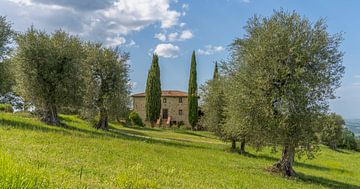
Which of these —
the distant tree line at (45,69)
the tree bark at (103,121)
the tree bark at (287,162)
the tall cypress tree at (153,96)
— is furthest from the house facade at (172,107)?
the tree bark at (287,162)

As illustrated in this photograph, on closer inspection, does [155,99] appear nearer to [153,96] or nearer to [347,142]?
[153,96]

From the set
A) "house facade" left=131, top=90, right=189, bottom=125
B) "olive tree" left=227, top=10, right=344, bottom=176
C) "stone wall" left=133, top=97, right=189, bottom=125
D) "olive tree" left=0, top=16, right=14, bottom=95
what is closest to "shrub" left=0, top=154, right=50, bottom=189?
"olive tree" left=227, top=10, right=344, bottom=176

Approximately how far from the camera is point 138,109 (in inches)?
3410

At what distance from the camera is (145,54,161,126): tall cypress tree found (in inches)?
2820

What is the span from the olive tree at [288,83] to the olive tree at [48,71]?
16004mm

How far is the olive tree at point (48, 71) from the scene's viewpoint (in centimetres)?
2934

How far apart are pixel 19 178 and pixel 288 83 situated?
1726 centimetres

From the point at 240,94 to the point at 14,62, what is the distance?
1906cm

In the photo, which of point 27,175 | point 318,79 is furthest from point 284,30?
point 27,175

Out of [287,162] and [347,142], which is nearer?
[287,162]

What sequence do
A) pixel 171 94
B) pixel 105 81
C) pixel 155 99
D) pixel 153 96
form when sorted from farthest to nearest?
pixel 171 94 → pixel 155 99 → pixel 153 96 → pixel 105 81

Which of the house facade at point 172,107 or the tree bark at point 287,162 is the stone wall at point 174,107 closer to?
the house facade at point 172,107

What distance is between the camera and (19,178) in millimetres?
5723

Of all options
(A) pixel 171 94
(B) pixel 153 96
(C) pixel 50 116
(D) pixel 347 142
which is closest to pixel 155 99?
(B) pixel 153 96
